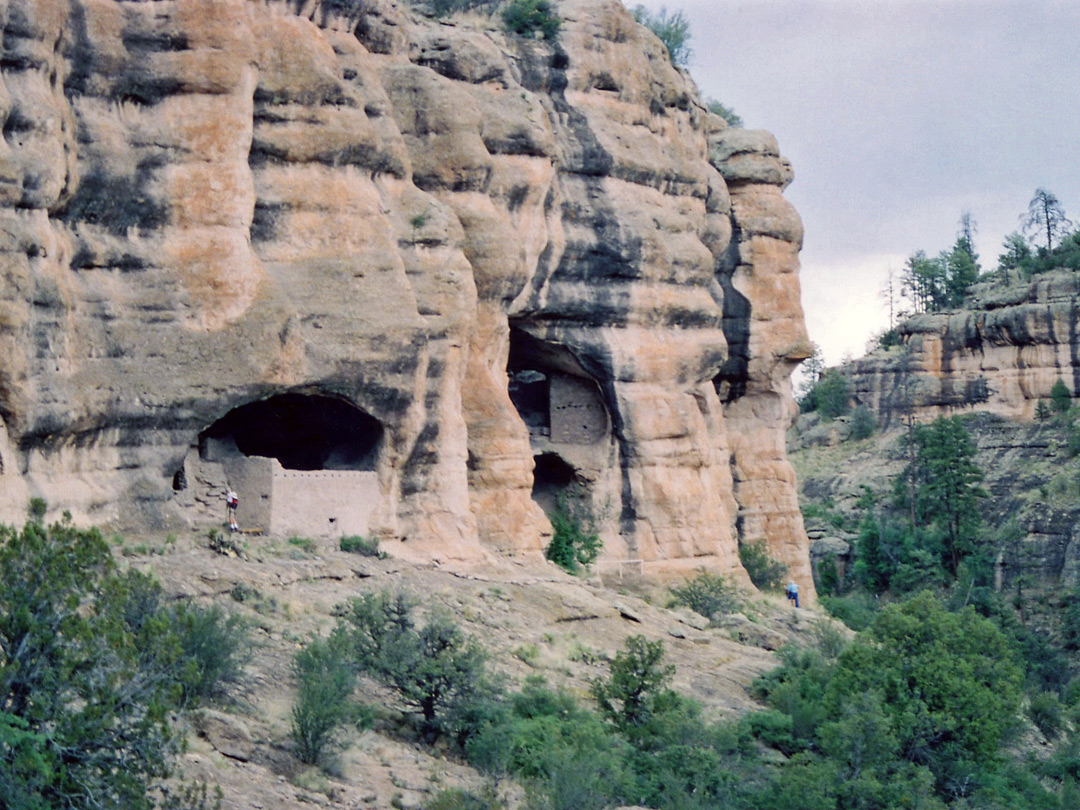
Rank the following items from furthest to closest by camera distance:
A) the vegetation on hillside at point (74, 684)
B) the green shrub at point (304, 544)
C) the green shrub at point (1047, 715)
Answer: the green shrub at point (1047, 715)
the green shrub at point (304, 544)
the vegetation on hillside at point (74, 684)

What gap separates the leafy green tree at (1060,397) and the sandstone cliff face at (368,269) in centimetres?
2944

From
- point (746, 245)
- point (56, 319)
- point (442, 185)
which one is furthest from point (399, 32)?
point (746, 245)

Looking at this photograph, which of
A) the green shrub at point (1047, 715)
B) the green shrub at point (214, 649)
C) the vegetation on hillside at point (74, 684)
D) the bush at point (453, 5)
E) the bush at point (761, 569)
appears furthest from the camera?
the bush at point (761, 569)

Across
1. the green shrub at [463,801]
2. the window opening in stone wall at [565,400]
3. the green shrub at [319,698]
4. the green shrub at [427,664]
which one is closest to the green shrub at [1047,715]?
the window opening in stone wall at [565,400]

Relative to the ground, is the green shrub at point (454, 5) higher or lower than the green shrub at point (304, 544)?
higher

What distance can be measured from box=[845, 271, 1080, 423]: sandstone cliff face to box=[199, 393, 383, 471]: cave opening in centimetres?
4475

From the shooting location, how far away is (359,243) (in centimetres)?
3192

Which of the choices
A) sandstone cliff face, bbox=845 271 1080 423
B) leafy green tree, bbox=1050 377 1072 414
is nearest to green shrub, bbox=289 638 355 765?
A: leafy green tree, bbox=1050 377 1072 414

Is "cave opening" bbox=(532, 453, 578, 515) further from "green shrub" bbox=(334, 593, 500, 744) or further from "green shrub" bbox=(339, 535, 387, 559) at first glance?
"green shrub" bbox=(334, 593, 500, 744)

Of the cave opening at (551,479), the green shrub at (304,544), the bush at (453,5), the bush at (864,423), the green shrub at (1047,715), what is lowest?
the green shrub at (1047,715)

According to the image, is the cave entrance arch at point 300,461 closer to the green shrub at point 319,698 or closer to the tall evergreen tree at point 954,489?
the green shrub at point 319,698

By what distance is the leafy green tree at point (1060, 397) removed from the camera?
234 feet

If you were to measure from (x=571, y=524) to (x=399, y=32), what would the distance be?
1130 centimetres

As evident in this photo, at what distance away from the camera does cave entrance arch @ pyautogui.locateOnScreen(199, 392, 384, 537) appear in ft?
101
